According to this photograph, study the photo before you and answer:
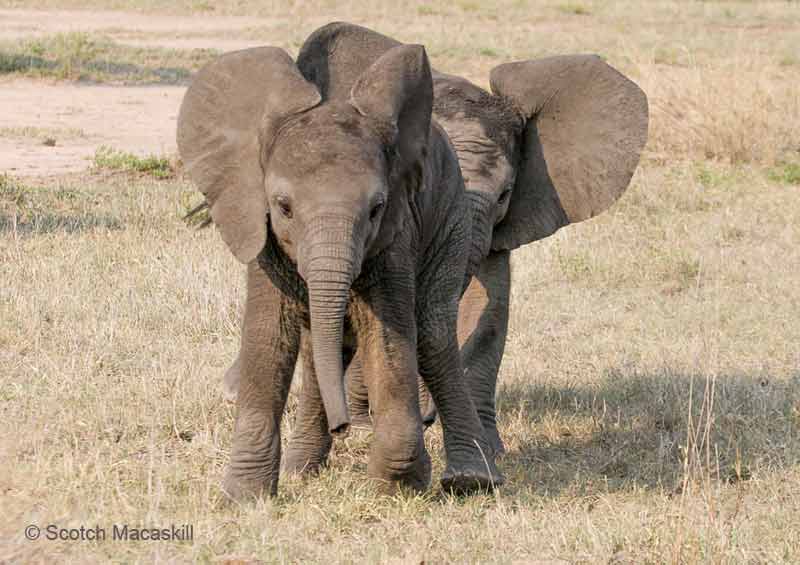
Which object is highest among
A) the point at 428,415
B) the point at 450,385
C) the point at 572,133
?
the point at 572,133

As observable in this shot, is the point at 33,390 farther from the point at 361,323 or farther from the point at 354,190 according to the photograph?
the point at 354,190

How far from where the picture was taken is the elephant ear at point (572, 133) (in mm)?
6789

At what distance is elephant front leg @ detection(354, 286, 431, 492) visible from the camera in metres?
5.05

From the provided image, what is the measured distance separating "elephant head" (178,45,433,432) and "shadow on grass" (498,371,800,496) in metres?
1.63

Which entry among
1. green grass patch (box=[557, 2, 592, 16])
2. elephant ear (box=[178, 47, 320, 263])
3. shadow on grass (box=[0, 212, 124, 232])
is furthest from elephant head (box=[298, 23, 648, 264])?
green grass patch (box=[557, 2, 592, 16])

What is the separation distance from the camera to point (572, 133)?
22.6ft

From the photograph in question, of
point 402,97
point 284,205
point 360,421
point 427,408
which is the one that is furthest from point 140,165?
point 284,205

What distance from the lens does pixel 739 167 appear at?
13.2m

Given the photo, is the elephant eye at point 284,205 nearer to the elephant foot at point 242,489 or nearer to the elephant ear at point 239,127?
the elephant ear at point 239,127

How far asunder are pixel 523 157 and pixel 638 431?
4.76 ft

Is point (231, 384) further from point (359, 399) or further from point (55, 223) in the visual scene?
point (55, 223)

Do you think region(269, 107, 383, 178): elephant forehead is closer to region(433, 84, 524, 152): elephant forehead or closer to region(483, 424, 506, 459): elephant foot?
region(433, 84, 524, 152): elephant forehead

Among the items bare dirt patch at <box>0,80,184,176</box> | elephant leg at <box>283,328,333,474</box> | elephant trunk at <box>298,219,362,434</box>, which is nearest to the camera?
elephant trunk at <box>298,219,362,434</box>

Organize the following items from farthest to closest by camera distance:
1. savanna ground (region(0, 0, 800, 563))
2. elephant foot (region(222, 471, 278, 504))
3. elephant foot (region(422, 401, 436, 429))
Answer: elephant foot (region(422, 401, 436, 429)) → elephant foot (region(222, 471, 278, 504)) → savanna ground (region(0, 0, 800, 563))
